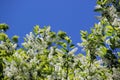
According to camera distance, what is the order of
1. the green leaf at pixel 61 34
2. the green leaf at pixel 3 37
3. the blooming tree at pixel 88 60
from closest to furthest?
the blooming tree at pixel 88 60, the green leaf at pixel 61 34, the green leaf at pixel 3 37

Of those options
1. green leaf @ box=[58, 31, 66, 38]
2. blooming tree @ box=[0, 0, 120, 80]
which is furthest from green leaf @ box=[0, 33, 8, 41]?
blooming tree @ box=[0, 0, 120, 80]

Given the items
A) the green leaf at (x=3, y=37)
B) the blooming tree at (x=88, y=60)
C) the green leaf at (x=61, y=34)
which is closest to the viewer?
the blooming tree at (x=88, y=60)

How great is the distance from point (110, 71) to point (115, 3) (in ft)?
7.09

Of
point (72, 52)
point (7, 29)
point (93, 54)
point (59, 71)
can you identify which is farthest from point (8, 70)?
point (7, 29)

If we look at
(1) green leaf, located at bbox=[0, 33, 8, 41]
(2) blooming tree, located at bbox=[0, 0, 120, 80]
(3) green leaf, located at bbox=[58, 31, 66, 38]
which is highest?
(1) green leaf, located at bbox=[0, 33, 8, 41]

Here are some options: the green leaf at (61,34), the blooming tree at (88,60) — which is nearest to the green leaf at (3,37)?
the green leaf at (61,34)

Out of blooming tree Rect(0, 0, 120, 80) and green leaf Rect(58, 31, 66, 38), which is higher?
green leaf Rect(58, 31, 66, 38)

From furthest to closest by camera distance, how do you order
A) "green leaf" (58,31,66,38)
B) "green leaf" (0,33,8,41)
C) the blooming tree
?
"green leaf" (0,33,8,41), "green leaf" (58,31,66,38), the blooming tree

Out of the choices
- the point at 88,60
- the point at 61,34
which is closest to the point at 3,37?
the point at 61,34

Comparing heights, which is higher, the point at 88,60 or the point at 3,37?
the point at 3,37

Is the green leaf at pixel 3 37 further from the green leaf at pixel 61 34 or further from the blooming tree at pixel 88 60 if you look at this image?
the blooming tree at pixel 88 60

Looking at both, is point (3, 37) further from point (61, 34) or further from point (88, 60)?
point (88, 60)

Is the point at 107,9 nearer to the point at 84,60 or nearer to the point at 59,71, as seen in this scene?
the point at 84,60

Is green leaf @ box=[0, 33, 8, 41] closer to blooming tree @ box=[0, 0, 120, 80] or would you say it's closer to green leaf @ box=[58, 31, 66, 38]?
green leaf @ box=[58, 31, 66, 38]
